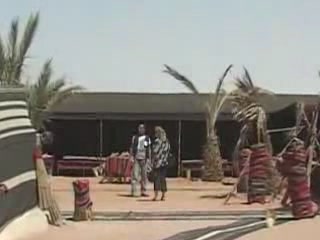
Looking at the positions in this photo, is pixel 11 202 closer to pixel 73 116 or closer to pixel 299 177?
pixel 299 177

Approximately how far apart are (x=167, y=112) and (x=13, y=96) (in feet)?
64.1

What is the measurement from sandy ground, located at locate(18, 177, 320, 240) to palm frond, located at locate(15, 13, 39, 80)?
3629 mm

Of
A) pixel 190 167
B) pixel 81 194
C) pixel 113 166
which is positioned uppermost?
pixel 81 194

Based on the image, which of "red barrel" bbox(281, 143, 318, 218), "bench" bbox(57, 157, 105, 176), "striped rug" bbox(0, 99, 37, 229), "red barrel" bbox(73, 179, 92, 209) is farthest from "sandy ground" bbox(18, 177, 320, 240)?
"bench" bbox(57, 157, 105, 176)

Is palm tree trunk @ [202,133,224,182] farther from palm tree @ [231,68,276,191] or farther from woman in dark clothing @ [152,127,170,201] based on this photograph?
woman in dark clothing @ [152,127,170,201]

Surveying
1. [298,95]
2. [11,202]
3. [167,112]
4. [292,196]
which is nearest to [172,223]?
[292,196]

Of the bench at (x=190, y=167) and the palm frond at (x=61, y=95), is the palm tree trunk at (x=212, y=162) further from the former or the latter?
the palm frond at (x=61, y=95)

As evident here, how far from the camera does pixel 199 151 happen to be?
3584cm

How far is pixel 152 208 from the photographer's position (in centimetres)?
2106

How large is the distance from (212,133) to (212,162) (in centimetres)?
104

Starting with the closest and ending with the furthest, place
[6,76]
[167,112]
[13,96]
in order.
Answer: [13,96], [6,76], [167,112]

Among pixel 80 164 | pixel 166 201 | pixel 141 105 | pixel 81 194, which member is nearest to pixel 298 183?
pixel 81 194

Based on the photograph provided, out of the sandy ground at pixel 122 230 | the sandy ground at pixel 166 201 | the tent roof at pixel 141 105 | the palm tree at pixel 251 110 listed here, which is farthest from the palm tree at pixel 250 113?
the tent roof at pixel 141 105

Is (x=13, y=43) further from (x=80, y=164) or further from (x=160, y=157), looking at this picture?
(x=160, y=157)
